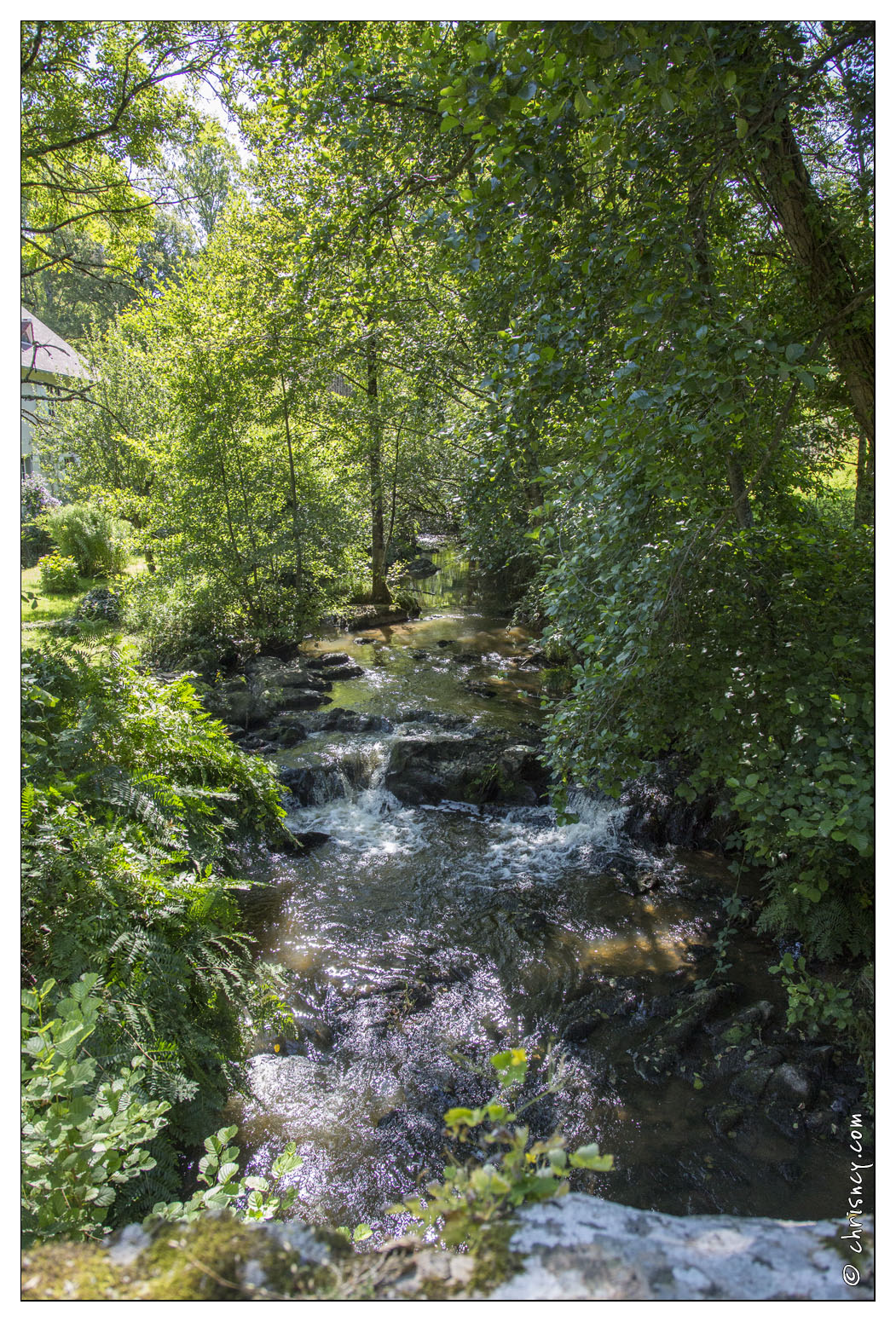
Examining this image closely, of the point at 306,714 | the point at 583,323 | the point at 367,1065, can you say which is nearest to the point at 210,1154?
the point at 367,1065

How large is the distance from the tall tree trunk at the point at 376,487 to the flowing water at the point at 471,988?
8153 millimetres

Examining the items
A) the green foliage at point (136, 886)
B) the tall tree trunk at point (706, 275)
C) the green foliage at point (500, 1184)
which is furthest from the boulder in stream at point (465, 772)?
the green foliage at point (500, 1184)

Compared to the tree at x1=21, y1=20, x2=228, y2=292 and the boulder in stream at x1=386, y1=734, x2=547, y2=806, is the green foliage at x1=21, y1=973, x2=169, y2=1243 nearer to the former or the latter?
the tree at x1=21, y1=20, x2=228, y2=292

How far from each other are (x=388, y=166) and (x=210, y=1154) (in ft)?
19.7

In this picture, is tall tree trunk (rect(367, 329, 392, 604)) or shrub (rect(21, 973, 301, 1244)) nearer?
shrub (rect(21, 973, 301, 1244))

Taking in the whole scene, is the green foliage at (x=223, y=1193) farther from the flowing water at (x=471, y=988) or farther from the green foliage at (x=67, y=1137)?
the flowing water at (x=471, y=988)

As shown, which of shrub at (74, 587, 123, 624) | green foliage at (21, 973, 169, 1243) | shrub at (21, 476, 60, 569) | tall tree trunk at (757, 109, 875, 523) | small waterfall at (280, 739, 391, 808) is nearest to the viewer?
green foliage at (21, 973, 169, 1243)

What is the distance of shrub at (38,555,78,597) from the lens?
51.6ft

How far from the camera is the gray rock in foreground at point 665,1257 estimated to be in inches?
35.4

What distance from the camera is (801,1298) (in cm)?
94

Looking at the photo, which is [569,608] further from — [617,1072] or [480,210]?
[617,1072]

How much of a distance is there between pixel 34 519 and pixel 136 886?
18861mm

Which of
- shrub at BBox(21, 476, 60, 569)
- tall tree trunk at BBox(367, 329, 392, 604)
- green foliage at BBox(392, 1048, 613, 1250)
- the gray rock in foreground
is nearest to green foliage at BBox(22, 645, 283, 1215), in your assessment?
green foliage at BBox(392, 1048, 613, 1250)

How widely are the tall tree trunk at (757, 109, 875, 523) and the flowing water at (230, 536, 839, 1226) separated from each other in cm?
307
